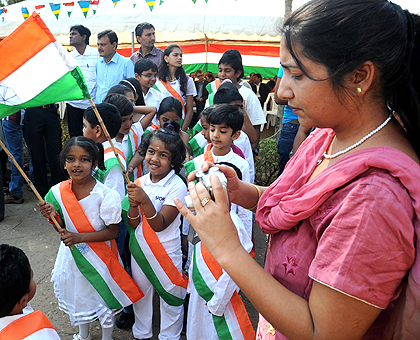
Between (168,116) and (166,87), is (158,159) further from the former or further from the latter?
(166,87)

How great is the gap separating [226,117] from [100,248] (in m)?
1.45

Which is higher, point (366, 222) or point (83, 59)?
point (366, 222)

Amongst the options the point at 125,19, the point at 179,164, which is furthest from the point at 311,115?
the point at 125,19

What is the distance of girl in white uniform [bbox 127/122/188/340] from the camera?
2.59 m

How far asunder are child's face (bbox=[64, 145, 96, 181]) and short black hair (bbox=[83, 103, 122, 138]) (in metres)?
0.59

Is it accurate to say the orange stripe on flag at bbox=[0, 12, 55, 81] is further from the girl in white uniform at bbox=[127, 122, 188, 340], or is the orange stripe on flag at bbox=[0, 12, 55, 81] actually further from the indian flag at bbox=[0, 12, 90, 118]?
the girl in white uniform at bbox=[127, 122, 188, 340]

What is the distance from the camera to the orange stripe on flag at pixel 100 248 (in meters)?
2.45

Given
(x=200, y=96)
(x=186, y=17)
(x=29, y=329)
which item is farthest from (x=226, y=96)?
(x=186, y=17)

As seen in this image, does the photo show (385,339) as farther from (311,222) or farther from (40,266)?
(40,266)

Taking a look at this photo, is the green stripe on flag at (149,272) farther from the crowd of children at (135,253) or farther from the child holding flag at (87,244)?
the child holding flag at (87,244)

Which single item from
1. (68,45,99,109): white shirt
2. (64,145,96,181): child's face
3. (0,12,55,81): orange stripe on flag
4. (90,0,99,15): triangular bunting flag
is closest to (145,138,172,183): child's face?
(64,145,96,181): child's face

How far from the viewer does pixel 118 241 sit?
314 centimetres

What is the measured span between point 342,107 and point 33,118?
486 cm

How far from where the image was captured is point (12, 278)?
1.73 meters
